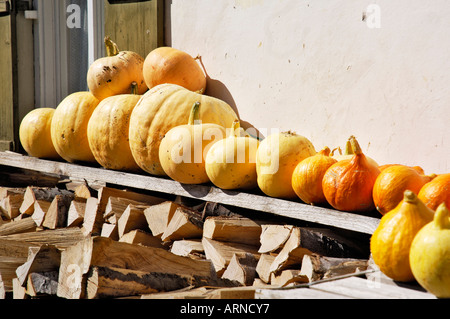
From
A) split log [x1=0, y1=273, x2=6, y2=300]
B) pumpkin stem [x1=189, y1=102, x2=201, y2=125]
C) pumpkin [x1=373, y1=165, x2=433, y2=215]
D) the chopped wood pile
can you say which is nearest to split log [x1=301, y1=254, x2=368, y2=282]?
the chopped wood pile

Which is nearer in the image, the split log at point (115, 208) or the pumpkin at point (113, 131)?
the split log at point (115, 208)

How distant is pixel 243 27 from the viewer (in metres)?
3.68

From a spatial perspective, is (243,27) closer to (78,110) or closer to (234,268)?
(78,110)

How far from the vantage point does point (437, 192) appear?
7.28ft

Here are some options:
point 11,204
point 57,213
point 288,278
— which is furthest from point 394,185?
point 11,204

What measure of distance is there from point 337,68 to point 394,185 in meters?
0.99

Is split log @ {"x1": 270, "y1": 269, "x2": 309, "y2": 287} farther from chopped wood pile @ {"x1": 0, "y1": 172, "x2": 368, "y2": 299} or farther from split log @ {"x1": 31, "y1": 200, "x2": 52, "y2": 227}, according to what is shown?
split log @ {"x1": 31, "y1": 200, "x2": 52, "y2": 227}

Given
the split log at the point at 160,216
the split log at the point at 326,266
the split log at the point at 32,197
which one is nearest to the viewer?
the split log at the point at 326,266

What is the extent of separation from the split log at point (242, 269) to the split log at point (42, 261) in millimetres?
729

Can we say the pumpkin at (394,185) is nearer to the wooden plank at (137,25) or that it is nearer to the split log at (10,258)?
the split log at (10,258)

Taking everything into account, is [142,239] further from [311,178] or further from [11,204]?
[11,204]

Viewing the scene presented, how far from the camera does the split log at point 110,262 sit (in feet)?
7.13

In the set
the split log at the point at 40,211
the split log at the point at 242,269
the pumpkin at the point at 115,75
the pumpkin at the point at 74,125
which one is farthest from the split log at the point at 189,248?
the pumpkin at the point at 115,75
